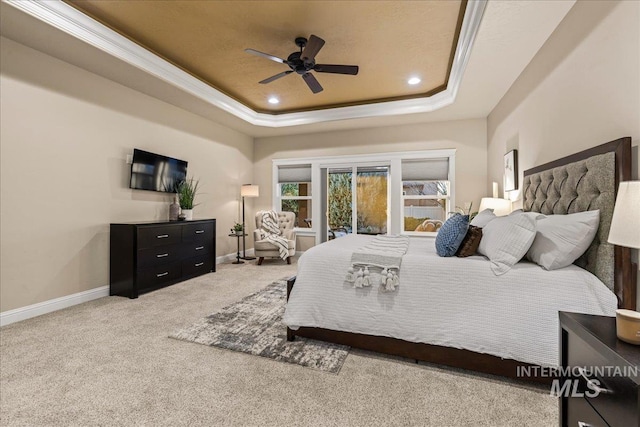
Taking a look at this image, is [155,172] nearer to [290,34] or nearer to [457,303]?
[290,34]

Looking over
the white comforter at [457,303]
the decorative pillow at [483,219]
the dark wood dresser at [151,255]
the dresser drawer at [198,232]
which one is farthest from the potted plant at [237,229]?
the decorative pillow at [483,219]

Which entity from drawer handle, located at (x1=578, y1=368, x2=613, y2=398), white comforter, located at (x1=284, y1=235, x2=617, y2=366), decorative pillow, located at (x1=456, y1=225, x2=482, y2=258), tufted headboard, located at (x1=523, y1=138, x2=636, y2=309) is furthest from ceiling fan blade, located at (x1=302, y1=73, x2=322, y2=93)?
drawer handle, located at (x1=578, y1=368, x2=613, y2=398)

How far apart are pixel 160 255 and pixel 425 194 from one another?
449cm

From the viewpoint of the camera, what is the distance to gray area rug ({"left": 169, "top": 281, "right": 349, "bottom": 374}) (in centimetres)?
212

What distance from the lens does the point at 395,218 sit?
5.73m

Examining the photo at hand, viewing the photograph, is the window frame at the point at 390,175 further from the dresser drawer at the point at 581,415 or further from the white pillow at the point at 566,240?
the dresser drawer at the point at 581,415

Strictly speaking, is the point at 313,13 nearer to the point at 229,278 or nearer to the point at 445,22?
the point at 445,22

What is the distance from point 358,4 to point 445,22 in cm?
91

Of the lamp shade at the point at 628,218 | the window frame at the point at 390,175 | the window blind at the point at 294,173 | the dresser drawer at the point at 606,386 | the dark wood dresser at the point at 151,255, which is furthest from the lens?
the window blind at the point at 294,173

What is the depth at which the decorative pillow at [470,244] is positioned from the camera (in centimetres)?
215

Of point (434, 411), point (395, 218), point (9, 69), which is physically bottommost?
point (434, 411)

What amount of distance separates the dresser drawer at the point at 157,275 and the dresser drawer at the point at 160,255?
2.4 inches

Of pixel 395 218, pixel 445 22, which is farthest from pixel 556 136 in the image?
pixel 395 218

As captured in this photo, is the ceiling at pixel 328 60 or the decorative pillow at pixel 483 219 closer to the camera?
the ceiling at pixel 328 60
